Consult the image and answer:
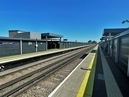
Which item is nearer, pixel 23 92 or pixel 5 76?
pixel 23 92

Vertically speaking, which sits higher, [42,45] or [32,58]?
[42,45]

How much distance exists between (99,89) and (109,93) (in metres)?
0.49

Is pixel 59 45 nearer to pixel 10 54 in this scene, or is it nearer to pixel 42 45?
pixel 42 45

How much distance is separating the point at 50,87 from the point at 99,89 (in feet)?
8.53

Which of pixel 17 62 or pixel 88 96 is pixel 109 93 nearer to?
pixel 88 96

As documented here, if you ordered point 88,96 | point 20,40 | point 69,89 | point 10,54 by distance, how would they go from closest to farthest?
1. point 88,96
2. point 69,89
3. point 10,54
4. point 20,40

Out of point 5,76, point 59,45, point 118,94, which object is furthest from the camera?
point 59,45

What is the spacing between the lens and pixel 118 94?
14.8 feet

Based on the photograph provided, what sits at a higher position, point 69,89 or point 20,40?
point 20,40

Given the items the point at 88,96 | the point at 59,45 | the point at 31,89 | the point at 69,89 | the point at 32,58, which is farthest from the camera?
the point at 59,45

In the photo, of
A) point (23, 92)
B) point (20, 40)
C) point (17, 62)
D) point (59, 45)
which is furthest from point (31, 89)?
point (59, 45)

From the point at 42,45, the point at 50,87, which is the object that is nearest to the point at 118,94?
the point at 50,87

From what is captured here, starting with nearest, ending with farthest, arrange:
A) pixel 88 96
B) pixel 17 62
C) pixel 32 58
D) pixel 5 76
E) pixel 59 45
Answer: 1. pixel 88 96
2. pixel 5 76
3. pixel 17 62
4. pixel 32 58
5. pixel 59 45

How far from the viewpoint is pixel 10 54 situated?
16.6 metres
